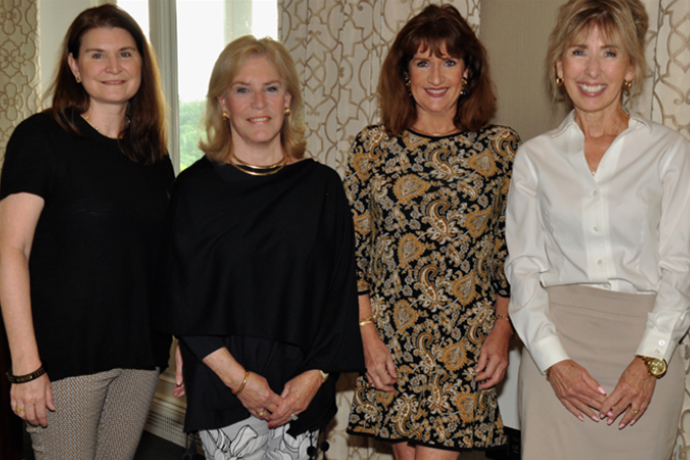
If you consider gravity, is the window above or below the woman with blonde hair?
above

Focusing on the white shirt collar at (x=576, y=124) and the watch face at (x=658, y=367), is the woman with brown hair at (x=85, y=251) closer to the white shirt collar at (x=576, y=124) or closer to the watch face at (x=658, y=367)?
the white shirt collar at (x=576, y=124)

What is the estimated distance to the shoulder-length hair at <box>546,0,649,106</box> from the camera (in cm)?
169

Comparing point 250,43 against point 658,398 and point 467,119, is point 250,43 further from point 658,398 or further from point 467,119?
point 658,398

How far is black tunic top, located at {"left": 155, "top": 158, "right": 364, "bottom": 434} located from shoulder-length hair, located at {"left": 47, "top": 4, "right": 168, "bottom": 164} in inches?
10.4

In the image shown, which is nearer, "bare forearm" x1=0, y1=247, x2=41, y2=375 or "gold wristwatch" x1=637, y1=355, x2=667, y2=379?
"gold wristwatch" x1=637, y1=355, x2=667, y2=379

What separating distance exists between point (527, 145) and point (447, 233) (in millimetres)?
342

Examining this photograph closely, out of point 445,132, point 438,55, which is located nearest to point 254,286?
point 445,132

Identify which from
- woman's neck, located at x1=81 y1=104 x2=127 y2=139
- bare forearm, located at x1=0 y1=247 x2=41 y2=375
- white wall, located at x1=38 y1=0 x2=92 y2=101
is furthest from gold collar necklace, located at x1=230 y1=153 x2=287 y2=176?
white wall, located at x1=38 y1=0 x2=92 y2=101

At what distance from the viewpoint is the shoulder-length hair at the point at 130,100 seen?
1919 mm

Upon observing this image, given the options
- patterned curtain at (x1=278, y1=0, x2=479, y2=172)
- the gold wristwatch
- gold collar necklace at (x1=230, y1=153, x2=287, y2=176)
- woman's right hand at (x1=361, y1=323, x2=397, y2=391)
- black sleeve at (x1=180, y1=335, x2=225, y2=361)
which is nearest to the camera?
the gold wristwatch

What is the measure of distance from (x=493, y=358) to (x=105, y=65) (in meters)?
1.45

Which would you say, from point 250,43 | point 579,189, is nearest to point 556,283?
point 579,189

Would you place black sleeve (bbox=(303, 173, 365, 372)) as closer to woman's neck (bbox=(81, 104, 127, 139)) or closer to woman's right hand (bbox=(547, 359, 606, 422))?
woman's right hand (bbox=(547, 359, 606, 422))

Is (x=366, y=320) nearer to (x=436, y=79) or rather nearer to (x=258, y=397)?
(x=258, y=397)
